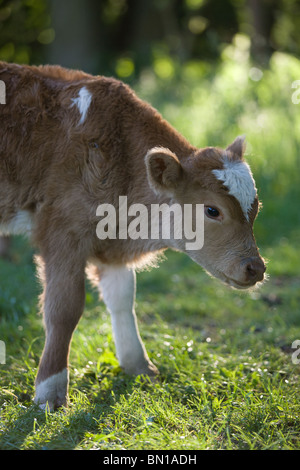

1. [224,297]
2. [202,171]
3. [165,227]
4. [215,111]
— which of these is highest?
[215,111]

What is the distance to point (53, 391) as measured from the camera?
4.07 meters

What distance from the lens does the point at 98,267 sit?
15.6 feet

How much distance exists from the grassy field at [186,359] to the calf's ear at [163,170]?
1.36 meters

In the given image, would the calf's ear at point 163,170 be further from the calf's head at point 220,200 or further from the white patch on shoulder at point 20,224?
the white patch on shoulder at point 20,224

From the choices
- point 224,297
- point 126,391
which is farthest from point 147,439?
point 224,297

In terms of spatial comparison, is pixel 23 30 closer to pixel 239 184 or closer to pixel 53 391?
pixel 239 184

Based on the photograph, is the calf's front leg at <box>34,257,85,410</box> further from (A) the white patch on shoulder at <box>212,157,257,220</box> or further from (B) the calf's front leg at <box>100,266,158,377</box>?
(A) the white patch on shoulder at <box>212,157,257,220</box>

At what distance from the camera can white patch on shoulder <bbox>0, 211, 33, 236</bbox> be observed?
443cm

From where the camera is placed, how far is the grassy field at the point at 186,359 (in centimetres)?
356

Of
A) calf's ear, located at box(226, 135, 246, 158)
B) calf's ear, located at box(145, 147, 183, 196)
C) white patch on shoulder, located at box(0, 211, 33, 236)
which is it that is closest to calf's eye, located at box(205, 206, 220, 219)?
calf's ear, located at box(145, 147, 183, 196)

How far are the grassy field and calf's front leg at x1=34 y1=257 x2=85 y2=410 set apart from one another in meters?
0.14

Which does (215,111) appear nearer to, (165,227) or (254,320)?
(254,320)

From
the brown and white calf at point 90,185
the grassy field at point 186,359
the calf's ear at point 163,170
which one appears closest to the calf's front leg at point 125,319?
the brown and white calf at point 90,185

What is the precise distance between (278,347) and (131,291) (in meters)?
1.30
